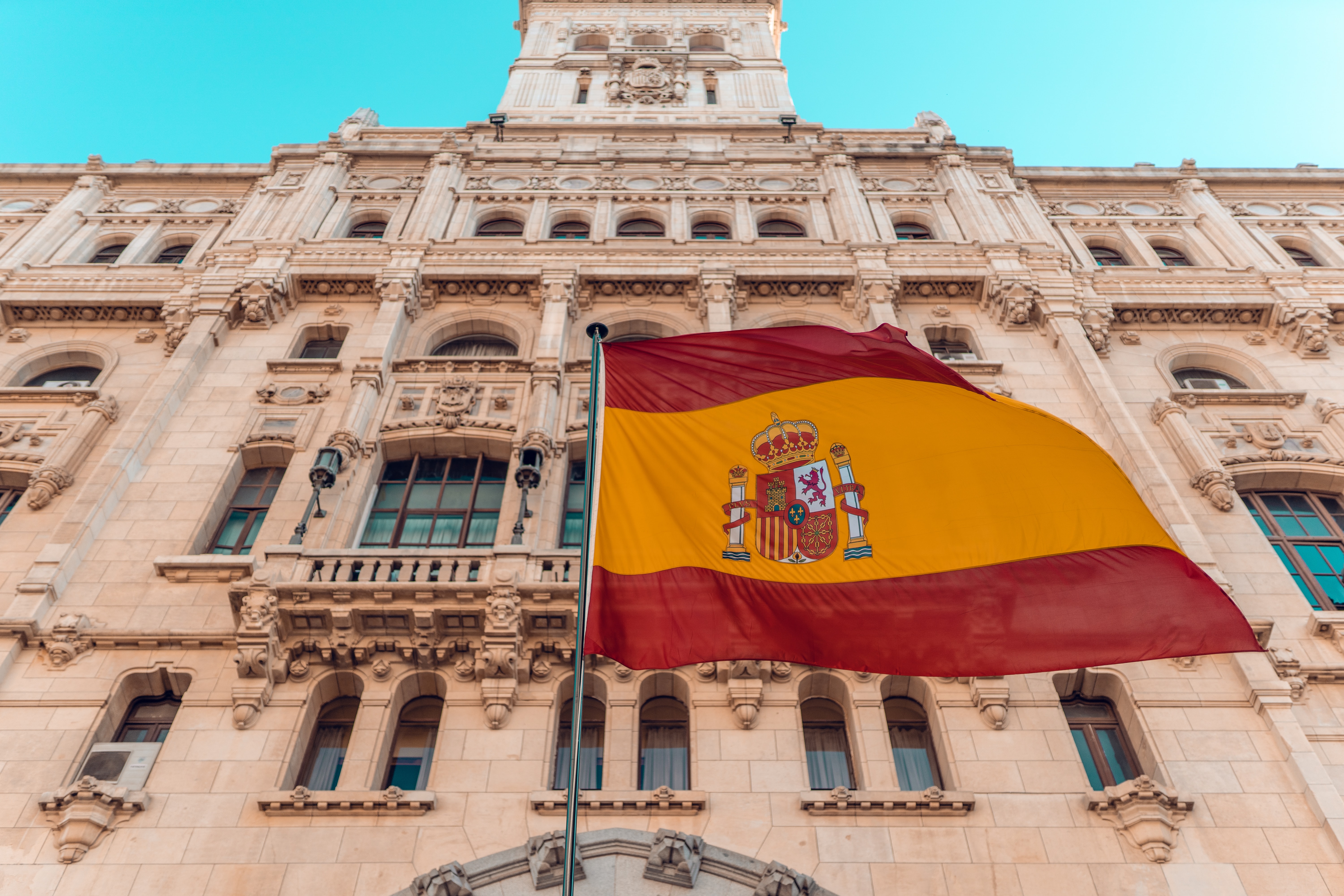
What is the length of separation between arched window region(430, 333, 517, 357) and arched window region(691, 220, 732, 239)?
713 centimetres

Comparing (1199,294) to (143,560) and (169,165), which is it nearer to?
(143,560)

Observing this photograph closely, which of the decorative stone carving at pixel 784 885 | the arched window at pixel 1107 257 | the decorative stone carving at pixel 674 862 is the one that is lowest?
the decorative stone carving at pixel 784 885

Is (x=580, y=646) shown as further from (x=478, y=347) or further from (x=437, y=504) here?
(x=478, y=347)

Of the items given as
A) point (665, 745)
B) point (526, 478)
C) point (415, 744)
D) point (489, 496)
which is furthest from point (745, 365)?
point (415, 744)

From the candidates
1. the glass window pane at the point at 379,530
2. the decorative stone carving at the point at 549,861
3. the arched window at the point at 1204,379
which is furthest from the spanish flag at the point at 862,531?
the arched window at the point at 1204,379

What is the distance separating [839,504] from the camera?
45.0 feet

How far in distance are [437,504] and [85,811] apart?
841cm

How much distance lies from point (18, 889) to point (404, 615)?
5963 mm

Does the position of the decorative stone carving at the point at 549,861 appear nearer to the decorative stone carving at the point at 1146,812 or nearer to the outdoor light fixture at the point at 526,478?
the outdoor light fixture at the point at 526,478

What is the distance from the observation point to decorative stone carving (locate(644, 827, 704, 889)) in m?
12.9

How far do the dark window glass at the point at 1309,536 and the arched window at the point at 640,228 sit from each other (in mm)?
16891

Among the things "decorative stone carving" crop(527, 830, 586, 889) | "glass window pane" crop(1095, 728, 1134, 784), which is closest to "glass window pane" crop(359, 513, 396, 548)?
"decorative stone carving" crop(527, 830, 586, 889)

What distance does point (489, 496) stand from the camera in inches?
810

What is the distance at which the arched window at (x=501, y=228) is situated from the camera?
2969 centimetres
